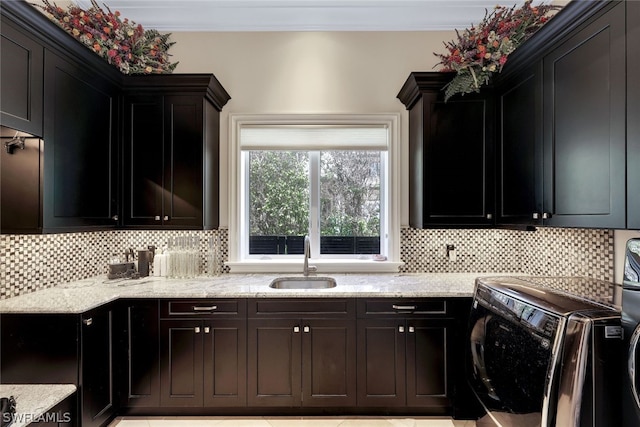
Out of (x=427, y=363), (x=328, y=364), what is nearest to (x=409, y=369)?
(x=427, y=363)

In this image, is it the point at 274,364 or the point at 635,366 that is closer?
the point at 635,366

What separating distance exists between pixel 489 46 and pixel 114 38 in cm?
278

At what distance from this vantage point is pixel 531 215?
211 cm

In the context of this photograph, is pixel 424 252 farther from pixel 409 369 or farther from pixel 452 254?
pixel 409 369

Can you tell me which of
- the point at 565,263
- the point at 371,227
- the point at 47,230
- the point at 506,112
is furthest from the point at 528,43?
the point at 47,230

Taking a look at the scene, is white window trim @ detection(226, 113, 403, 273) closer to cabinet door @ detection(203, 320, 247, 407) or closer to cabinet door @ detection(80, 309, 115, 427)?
Answer: cabinet door @ detection(203, 320, 247, 407)

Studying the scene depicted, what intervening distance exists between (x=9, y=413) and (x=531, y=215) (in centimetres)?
299

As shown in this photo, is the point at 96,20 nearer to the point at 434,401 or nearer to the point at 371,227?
the point at 371,227

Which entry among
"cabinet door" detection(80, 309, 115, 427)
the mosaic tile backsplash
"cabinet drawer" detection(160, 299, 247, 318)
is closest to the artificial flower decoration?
the mosaic tile backsplash

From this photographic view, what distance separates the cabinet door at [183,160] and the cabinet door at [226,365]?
90cm

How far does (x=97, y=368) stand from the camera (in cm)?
207

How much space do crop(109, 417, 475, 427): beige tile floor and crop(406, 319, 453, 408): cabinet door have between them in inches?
4.6

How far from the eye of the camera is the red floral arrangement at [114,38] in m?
2.26

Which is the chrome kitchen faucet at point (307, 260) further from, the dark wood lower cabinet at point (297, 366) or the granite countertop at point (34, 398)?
the granite countertop at point (34, 398)
